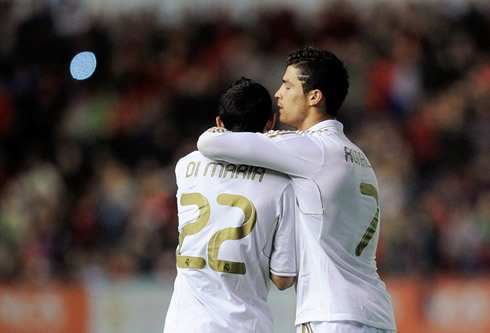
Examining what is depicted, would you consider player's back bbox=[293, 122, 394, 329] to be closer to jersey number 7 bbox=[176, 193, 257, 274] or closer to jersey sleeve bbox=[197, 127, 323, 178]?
jersey sleeve bbox=[197, 127, 323, 178]

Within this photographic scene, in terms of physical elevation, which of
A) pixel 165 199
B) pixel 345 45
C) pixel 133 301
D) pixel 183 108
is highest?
pixel 345 45

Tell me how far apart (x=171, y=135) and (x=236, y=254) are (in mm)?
7268

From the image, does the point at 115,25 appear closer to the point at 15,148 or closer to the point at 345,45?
the point at 15,148

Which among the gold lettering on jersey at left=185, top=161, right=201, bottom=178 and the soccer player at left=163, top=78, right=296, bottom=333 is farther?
the gold lettering on jersey at left=185, top=161, right=201, bottom=178

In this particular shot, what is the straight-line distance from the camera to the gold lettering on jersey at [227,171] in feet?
16.8

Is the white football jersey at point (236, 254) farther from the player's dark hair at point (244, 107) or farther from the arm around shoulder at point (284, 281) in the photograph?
the player's dark hair at point (244, 107)

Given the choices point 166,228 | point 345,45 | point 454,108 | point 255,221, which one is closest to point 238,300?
point 255,221

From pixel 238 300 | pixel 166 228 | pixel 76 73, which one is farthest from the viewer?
pixel 76 73

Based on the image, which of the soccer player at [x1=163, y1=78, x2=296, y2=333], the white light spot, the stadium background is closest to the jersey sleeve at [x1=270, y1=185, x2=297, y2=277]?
the soccer player at [x1=163, y1=78, x2=296, y2=333]

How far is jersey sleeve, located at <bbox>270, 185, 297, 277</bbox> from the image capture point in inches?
198

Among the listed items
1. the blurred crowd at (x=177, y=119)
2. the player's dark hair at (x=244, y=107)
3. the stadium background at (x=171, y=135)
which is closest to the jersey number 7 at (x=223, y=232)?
the player's dark hair at (x=244, y=107)

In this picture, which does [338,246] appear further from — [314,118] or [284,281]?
[314,118]

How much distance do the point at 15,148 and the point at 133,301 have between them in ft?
11.1

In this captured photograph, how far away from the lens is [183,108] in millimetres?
12469
